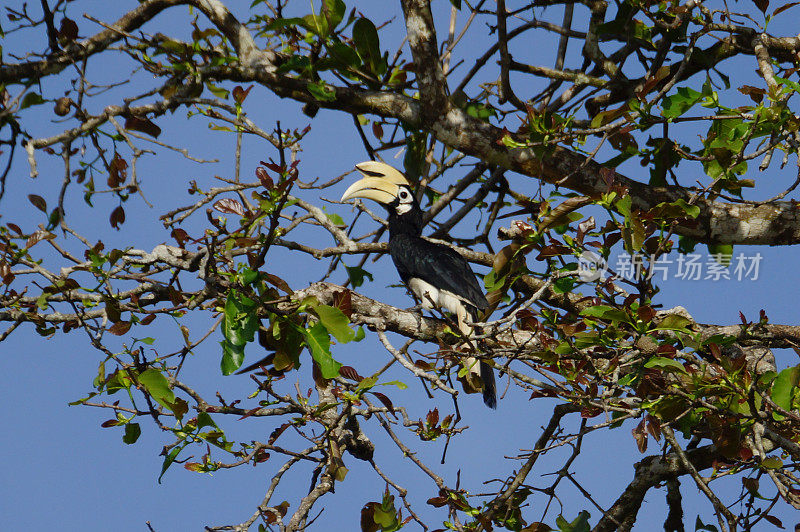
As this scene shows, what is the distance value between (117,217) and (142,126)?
1.67 feet

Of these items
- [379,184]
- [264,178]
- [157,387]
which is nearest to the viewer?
[264,178]

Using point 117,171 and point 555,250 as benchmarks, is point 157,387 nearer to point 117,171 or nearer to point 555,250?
point 117,171

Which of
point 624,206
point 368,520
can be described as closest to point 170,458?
point 368,520

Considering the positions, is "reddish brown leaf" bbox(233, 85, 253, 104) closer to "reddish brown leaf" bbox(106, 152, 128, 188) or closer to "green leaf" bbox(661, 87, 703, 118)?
"reddish brown leaf" bbox(106, 152, 128, 188)

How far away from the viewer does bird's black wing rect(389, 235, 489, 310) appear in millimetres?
4898

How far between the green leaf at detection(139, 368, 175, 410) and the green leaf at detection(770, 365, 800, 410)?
2.53 metres

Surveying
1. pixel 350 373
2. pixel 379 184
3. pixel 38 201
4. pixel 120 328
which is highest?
pixel 379 184

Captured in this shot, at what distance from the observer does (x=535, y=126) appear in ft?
11.6

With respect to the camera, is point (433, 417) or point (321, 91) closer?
point (433, 417)

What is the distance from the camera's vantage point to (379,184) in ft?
19.1

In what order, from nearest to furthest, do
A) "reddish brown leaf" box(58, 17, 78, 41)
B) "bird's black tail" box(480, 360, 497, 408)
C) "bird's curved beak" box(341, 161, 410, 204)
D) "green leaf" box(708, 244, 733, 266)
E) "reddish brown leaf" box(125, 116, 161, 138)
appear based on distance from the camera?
"reddish brown leaf" box(125, 116, 161, 138), "reddish brown leaf" box(58, 17, 78, 41), "green leaf" box(708, 244, 733, 266), "bird's black tail" box(480, 360, 497, 408), "bird's curved beak" box(341, 161, 410, 204)

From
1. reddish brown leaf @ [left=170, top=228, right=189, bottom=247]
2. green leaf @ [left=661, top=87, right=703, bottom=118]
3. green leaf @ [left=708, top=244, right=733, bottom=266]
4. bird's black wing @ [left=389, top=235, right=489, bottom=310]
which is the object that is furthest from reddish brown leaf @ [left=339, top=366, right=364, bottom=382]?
green leaf @ [left=708, top=244, right=733, bottom=266]

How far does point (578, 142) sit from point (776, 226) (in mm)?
1679

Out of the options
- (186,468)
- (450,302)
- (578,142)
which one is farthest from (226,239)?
(450,302)
